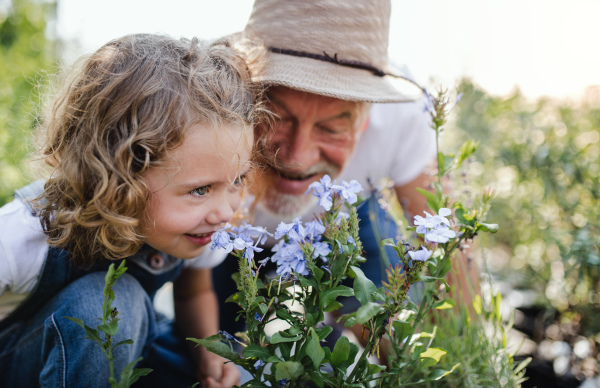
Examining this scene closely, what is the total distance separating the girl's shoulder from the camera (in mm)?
1184

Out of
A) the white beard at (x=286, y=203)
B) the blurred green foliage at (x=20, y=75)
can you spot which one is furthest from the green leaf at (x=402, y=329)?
the blurred green foliage at (x=20, y=75)

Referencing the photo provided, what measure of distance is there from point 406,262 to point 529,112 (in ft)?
5.42

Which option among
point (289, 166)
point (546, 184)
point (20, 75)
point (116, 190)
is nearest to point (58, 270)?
point (116, 190)

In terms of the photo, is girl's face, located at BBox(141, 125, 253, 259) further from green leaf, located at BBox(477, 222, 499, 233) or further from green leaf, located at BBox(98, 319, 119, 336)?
green leaf, located at BBox(477, 222, 499, 233)

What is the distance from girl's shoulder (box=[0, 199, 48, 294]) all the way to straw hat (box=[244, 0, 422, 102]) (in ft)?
2.55

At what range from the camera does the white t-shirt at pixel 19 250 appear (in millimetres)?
1185

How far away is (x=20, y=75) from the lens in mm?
3094

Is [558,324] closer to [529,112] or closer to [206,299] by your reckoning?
A: [529,112]

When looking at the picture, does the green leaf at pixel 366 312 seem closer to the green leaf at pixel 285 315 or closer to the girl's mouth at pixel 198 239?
the green leaf at pixel 285 315

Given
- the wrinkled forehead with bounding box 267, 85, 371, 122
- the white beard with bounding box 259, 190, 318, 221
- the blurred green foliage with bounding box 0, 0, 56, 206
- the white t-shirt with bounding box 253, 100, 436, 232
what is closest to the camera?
the wrinkled forehead with bounding box 267, 85, 371, 122

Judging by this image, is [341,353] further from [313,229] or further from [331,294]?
[313,229]

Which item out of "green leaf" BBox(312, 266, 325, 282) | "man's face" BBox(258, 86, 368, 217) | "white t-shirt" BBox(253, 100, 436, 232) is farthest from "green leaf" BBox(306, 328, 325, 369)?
"white t-shirt" BBox(253, 100, 436, 232)

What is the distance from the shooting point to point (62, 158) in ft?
3.82

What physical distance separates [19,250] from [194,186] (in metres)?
0.53
